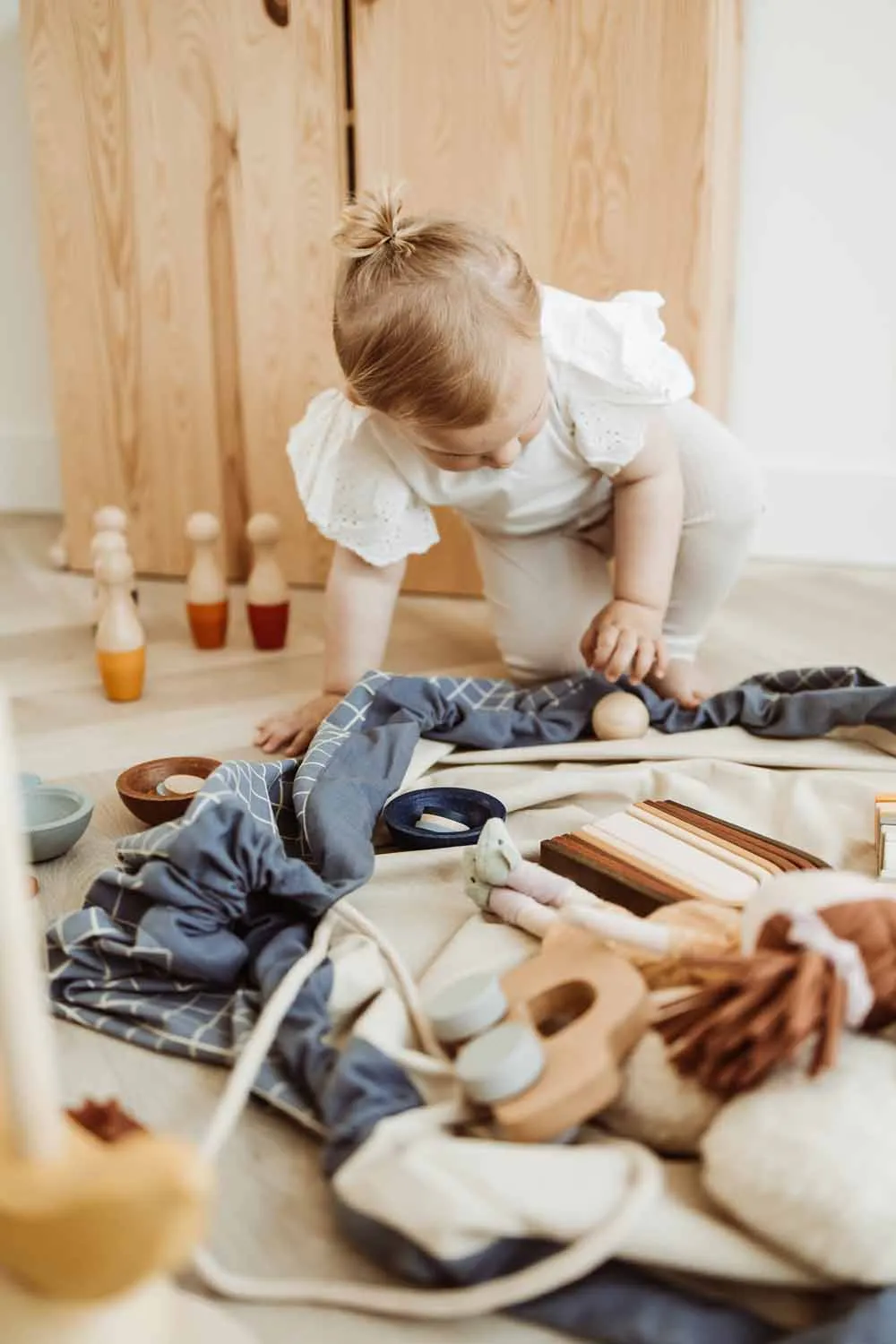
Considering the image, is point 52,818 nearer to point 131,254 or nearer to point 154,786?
point 154,786

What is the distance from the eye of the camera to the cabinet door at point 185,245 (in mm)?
1407

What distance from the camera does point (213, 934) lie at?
699 mm

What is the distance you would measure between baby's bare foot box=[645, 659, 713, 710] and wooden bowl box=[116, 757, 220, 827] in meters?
0.40

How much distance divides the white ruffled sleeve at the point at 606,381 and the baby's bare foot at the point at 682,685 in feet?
0.63

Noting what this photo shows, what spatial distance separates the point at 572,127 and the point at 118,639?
0.70m

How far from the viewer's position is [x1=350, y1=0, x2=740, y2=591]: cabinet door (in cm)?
129

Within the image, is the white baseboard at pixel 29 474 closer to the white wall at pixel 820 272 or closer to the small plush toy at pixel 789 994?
the white wall at pixel 820 272

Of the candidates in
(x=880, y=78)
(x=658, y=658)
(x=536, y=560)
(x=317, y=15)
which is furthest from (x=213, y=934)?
(x=880, y=78)

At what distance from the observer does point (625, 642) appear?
1.04m

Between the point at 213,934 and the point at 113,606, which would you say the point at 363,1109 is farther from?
the point at 113,606

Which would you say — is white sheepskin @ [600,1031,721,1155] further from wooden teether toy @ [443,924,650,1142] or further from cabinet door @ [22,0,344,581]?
cabinet door @ [22,0,344,581]

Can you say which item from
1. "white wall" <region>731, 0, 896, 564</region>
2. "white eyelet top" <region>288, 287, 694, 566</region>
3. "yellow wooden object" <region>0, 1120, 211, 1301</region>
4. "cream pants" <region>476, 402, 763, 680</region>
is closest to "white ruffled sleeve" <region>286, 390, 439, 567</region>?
"white eyelet top" <region>288, 287, 694, 566</region>

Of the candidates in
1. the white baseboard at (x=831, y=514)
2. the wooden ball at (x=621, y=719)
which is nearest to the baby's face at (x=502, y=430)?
the wooden ball at (x=621, y=719)

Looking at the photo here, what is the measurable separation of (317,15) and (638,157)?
38 cm
